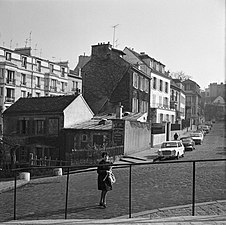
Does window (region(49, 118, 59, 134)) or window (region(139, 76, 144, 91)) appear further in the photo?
window (region(139, 76, 144, 91))

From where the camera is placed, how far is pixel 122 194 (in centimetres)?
854

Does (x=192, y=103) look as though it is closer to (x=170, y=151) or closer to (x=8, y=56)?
(x=170, y=151)

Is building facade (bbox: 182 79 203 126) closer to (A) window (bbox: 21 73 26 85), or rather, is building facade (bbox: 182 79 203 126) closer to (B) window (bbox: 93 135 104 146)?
(B) window (bbox: 93 135 104 146)

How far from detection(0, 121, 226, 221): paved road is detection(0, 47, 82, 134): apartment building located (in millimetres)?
15719

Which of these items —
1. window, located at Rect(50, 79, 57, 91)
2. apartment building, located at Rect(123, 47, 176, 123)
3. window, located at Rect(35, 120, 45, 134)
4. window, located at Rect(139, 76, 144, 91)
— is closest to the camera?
window, located at Rect(35, 120, 45, 134)

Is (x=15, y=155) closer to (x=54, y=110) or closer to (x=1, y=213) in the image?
(x=54, y=110)

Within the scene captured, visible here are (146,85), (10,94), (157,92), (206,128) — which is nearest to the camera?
(157,92)

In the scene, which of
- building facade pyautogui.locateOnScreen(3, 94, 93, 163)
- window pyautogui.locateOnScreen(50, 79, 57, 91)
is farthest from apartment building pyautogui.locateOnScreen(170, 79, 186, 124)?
window pyautogui.locateOnScreen(50, 79, 57, 91)

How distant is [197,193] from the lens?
27.5 ft

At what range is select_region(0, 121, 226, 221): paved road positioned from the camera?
690cm

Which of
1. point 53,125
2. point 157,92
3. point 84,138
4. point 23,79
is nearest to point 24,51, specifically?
point 23,79

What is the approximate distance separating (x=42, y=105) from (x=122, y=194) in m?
14.0

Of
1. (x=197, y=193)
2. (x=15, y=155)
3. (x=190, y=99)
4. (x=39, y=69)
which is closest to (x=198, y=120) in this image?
(x=190, y=99)

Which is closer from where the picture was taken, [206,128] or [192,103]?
[206,128]
